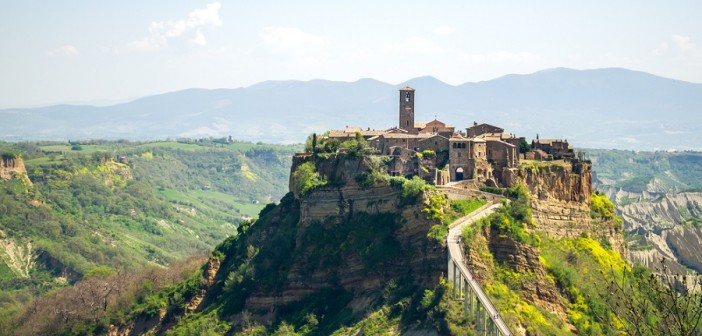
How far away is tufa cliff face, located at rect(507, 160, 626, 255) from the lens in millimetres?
72438

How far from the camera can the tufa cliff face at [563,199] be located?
238 ft

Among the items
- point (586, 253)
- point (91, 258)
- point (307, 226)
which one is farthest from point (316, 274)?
point (91, 258)

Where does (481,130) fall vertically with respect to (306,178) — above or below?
above

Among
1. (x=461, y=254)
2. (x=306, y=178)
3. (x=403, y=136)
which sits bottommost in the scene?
(x=461, y=254)

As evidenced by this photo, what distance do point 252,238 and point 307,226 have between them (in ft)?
28.5

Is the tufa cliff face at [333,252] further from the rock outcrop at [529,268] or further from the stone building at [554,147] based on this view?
the stone building at [554,147]

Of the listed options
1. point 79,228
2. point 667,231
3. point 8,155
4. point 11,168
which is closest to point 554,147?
point 667,231

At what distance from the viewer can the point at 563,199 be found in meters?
75.2

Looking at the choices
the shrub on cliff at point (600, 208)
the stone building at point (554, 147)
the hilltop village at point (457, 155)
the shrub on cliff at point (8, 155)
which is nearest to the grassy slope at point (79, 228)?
the shrub on cliff at point (8, 155)

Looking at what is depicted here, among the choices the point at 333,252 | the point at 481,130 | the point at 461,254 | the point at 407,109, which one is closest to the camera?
the point at 461,254

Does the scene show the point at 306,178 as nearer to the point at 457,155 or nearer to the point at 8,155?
the point at 457,155

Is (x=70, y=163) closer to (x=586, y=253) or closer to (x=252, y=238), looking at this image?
(x=252, y=238)

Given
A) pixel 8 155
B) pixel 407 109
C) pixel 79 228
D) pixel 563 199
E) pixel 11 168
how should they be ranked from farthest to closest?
pixel 8 155 → pixel 11 168 → pixel 79 228 → pixel 407 109 → pixel 563 199

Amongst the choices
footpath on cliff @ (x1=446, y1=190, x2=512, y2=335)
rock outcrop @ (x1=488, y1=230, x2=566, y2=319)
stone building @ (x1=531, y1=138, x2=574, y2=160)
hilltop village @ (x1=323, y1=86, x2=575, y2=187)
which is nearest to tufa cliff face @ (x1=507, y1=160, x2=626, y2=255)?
hilltop village @ (x1=323, y1=86, x2=575, y2=187)
